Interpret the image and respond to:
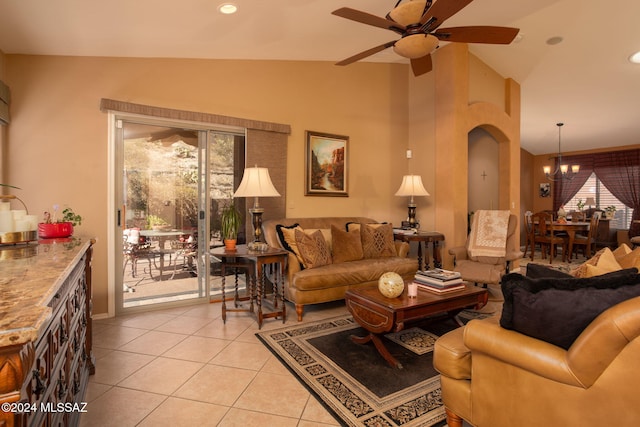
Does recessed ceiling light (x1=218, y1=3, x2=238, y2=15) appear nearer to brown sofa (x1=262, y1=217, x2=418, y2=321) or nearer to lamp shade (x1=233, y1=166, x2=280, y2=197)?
lamp shade (x1=233, y1=166, x2=280, y2=197)

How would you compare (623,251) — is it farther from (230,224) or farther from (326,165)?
(326,165)

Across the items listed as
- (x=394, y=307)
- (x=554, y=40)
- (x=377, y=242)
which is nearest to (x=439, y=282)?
(x=394, y=307)

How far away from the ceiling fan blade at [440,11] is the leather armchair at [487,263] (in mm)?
2619

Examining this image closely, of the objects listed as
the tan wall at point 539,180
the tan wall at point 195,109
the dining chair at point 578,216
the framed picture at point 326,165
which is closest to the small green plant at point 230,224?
the tan wall at point 195,109

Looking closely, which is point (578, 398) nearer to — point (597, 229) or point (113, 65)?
point (113, 65)

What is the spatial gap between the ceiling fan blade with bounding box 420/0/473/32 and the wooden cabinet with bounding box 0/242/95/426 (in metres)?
2.47

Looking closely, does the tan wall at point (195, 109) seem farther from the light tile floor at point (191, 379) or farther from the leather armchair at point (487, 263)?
the leather armchair at point (487, 263)

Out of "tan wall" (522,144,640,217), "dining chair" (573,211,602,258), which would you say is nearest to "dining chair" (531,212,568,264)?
"dining chair" (573,211,602,258)

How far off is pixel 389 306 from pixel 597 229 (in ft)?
24.8

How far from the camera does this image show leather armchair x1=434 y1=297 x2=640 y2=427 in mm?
1206

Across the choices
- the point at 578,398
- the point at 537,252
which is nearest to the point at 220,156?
the point at 578,398

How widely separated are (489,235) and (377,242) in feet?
4.73

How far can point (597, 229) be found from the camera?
297 inches

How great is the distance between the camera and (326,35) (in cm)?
386
